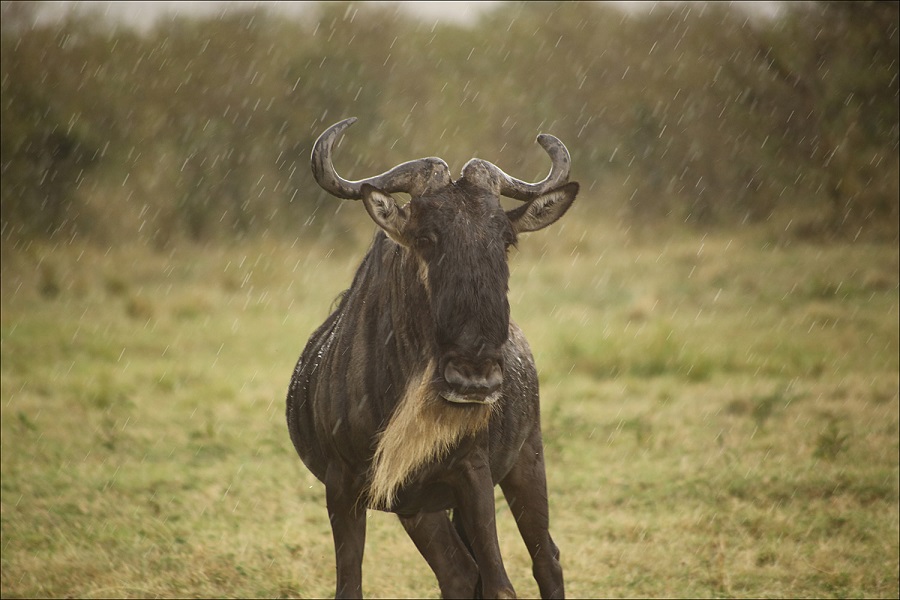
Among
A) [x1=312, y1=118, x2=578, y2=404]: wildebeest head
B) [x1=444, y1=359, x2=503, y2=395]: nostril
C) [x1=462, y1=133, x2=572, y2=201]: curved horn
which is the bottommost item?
[x1=444, y1=359, x2=503, y2=395]: nostril

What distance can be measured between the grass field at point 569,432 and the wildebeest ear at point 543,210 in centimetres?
330

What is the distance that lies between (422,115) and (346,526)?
2317cm

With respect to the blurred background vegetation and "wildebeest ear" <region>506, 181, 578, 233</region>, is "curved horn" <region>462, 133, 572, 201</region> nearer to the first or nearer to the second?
"wildebeest ear" <region>506, 181, 578, 233</region>

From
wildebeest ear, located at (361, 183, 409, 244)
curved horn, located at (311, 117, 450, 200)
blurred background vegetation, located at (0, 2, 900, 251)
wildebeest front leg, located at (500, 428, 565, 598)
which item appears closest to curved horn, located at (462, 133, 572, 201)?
curved horn, located at (311, 117, 450, 200)

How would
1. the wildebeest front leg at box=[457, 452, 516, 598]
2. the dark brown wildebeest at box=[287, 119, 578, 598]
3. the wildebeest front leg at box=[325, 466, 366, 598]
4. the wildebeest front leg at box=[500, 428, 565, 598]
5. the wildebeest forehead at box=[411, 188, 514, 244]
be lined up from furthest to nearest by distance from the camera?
the wildebeest front leg at box=[500, 428, 565, 598] → the wildebeest front leg at box=[325, 466, 366, 598] → the wildebeest front leg at box=[457, 452, 516, 598] → the wildebeest forehead at box=[411, 188, 514, 244] → the dark brown wildebeest at box=[287, 119, 578, 598]

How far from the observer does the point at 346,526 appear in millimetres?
4793

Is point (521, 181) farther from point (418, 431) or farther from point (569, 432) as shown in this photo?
point (569, 432)

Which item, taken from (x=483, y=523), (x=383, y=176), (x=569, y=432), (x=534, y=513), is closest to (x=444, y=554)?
(x=534, y=513)

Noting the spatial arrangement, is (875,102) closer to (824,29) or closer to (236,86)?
(824,29)

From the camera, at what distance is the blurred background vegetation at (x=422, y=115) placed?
2108 centimetres

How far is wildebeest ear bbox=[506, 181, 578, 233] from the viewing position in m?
4.46

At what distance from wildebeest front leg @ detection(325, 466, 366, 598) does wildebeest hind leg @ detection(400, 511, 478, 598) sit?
20.0 inches

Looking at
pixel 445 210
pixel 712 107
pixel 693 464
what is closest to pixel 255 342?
pixel 693 464

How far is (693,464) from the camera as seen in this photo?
30.0ft
